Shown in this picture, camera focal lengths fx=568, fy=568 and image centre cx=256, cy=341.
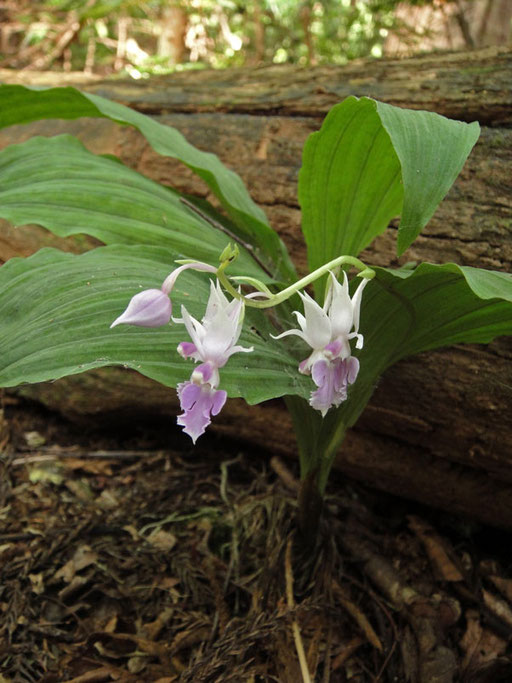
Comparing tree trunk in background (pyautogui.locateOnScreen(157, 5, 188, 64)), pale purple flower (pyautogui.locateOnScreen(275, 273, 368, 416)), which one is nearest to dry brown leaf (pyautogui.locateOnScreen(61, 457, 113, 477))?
pale purple flower (pyautogui.locateOnScreen(275, 273, 368, 416))

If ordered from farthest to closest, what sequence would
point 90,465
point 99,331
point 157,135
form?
1. point 90,465
2. point 157,135
3. point 99,331

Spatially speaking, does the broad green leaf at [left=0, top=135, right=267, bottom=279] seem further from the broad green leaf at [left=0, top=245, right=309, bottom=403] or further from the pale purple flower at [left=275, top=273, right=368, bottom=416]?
the pale purple flower at [left=275, top=273, right=368, bottom=416]

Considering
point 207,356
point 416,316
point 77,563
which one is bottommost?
point 77,563

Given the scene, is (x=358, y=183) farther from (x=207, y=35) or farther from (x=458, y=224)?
(x=207, y=35)

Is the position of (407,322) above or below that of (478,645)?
above

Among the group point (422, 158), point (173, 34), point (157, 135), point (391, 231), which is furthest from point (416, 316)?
point (173, 34)

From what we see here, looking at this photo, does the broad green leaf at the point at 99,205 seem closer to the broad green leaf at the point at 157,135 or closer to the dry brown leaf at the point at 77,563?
the broad green leaf at the point at 157,135

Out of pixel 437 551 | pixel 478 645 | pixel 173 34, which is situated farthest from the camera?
pixel 173 34

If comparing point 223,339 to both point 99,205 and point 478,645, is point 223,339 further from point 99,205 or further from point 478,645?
point 478,645
